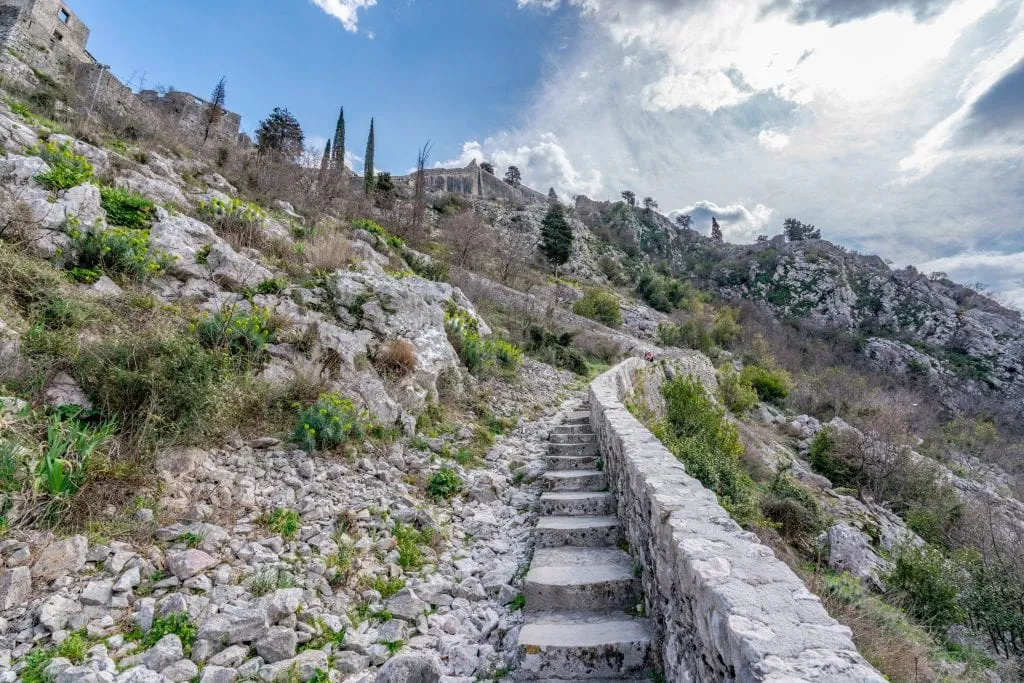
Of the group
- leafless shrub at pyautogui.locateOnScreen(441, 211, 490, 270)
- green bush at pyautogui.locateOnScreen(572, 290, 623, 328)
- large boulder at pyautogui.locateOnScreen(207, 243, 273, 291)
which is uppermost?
leafless shrub at pyautogui.locateOnScreen(441, 211, 490, 270)

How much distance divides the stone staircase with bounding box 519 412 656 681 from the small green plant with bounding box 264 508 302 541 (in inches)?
77.2

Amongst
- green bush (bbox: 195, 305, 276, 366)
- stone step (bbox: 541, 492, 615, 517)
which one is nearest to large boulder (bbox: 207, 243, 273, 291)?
green bush (bbox: 195, 305, 276, 366)

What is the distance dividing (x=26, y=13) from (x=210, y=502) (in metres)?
22.5

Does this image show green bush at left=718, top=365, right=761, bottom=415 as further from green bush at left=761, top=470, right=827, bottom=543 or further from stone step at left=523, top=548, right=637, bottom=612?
stone step at left=523, top=548, right=637, bottom=612

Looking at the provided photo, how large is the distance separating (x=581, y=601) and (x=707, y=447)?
Result: 4621 millimetres

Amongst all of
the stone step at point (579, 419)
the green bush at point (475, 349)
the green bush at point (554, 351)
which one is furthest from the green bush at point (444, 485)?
the green bush at point (554, 351)

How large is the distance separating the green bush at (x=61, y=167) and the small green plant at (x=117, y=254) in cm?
Result: 120

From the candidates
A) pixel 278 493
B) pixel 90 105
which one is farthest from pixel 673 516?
pixel 90 105

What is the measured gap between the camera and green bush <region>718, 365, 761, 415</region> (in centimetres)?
1603

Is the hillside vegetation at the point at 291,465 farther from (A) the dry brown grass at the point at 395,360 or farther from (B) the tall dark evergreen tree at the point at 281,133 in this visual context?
(B) the tall dark evergreen tree at the point at 281,133

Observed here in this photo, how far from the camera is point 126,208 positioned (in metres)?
7.02

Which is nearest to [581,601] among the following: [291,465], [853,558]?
[291,465]

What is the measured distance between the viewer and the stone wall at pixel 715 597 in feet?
5.31

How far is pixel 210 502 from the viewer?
343 centimetres
